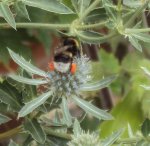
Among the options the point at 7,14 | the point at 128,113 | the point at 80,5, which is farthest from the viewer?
the point at 128,113

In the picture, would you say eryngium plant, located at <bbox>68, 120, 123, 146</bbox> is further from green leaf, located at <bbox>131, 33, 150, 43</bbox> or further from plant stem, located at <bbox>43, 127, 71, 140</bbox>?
green leaf, located at <bbox>131, 33, 150, 43</bbox>

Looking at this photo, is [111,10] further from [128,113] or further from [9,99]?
[128,113]

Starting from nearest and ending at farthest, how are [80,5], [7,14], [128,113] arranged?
1. [7,14]
2. [80,5]
3. [128,113]

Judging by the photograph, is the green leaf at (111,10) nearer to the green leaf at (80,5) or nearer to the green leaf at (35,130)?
the green leaf at (80,5)

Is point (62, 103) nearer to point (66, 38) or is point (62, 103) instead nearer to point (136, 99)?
point (66, 38)

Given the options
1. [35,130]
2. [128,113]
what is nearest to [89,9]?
[35,130]

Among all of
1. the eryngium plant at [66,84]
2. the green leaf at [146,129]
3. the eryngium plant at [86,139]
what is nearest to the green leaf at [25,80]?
the eryngium plant at [66,84]
